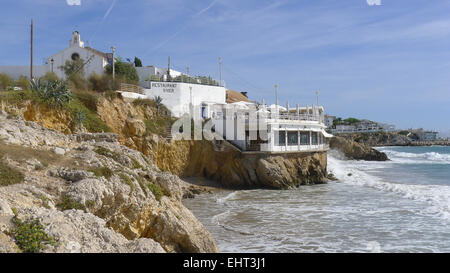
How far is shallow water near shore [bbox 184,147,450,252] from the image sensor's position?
1331 centimetres

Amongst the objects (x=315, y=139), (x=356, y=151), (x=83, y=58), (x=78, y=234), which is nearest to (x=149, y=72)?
(x=83, y=58)

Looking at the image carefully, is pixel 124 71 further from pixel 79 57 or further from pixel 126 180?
pixel 126 180

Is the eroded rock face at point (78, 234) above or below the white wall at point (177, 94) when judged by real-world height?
below

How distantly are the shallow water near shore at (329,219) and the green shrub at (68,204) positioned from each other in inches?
252

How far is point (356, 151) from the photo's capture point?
64062mm

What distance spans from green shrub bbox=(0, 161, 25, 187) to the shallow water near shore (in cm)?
712

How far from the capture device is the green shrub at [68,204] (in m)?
7.36

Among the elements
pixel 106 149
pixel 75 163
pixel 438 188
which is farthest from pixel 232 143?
pixel 75 163

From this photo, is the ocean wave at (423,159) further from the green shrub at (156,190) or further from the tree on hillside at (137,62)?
the green shrub at (156,190)

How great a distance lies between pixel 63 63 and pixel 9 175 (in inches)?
1173

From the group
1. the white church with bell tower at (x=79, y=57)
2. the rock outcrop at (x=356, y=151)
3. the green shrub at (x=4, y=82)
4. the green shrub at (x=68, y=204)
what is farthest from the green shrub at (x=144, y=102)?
the rock outcrop at (x=356, y=151)

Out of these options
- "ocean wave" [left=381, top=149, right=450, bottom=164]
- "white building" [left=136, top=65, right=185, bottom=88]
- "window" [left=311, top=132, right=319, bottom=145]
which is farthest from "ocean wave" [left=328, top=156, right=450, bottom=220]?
"ocean wave" [left=381, top=149, right=450, bottom=164]
